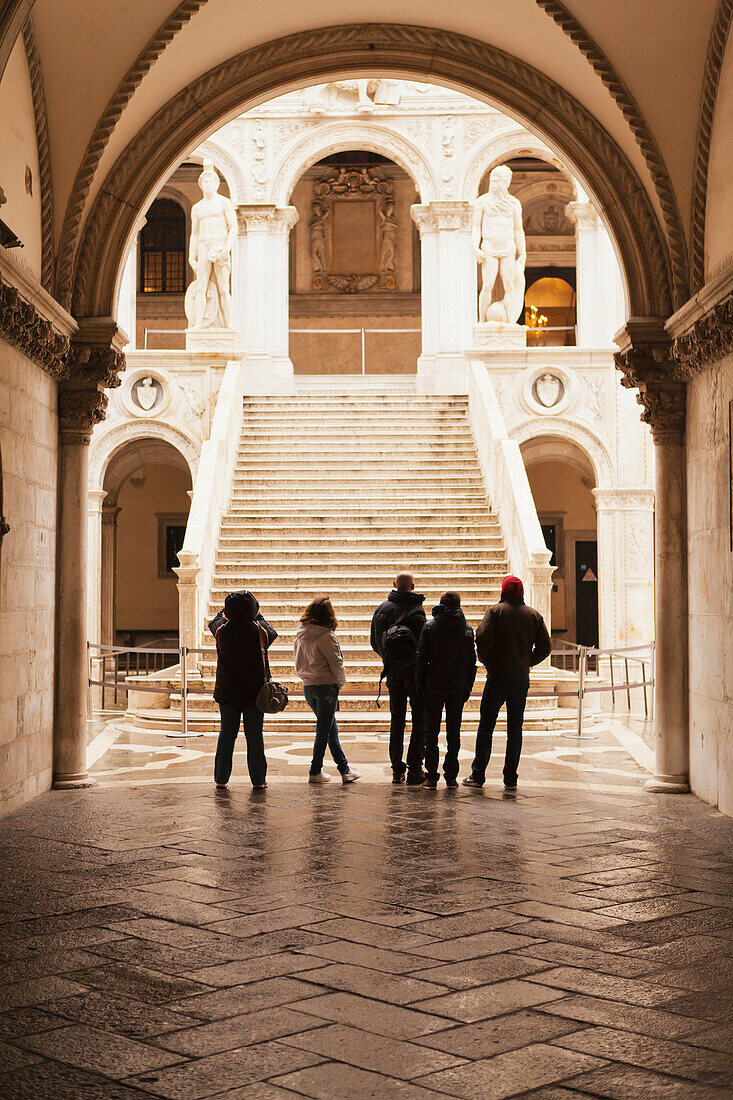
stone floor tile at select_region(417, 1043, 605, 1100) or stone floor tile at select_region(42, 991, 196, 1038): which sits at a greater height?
stone floor tile at select_region(417, 1043, 605, 1100)

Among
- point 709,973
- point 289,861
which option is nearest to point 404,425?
point 289,861

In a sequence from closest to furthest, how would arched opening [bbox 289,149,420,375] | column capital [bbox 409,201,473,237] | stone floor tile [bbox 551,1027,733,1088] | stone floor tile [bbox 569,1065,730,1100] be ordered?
stone floor tile [bbox 569,1065,730,1100] < stone floor tile [bbox 551,1027,733,1088] < column capital [bbox 409,201,473,237] < arched opening [bbox 289,149,420,375]

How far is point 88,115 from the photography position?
8.29 metres

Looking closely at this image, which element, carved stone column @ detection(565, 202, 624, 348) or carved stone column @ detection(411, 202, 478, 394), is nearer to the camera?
carved stone column @ detection(565, 202, 624, 348)

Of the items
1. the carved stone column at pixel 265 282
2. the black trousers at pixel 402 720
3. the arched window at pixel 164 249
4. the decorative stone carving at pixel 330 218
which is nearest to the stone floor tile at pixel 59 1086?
the black trousers at pixel 402 720

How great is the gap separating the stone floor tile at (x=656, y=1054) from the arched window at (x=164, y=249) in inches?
1015

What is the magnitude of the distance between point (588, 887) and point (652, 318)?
448 centimetres

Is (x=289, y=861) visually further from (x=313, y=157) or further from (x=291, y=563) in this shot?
(x=313, y=157)

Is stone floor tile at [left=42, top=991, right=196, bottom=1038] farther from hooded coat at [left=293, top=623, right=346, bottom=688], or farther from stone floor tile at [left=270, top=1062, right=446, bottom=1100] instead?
hooded coat at [left=293, top=623, right=346, bottom=688]

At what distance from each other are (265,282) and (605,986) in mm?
18455

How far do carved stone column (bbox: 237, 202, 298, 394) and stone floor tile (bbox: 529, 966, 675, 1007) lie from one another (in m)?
17.6

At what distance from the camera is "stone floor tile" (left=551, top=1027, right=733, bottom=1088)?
3.29 m

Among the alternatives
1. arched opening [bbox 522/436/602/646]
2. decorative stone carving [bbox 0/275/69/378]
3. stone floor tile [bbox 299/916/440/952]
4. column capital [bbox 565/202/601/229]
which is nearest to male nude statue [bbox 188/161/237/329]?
column capital [bbox 565/202/601/229]

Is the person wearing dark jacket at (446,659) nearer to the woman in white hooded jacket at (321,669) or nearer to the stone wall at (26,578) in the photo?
the woman in white hooded jacket at (321,669)
